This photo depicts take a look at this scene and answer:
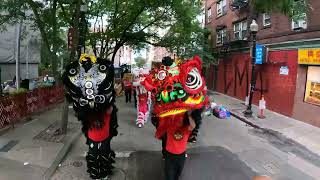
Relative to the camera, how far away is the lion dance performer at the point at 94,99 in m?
6.35

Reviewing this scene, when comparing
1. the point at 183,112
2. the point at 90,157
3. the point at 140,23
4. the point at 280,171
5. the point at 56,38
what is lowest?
the point at 280,171

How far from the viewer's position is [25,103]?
1285 cm

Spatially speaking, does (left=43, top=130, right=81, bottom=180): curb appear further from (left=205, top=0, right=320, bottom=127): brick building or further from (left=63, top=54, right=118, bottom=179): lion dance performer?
(left=205, top=0, right=320, bottom=127): brick building

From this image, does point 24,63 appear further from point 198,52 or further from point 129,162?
point 129,162

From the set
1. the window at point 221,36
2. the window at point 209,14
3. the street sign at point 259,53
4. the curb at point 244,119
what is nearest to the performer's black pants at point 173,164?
the curb at point 244,119

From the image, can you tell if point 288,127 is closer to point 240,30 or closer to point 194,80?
point 194,80

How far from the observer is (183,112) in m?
6.06

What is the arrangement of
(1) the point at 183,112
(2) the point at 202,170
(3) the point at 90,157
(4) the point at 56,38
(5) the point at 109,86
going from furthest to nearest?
(4) the point at 56,38 < (2) the point at 202,170 < (3) the point at 90,157 < (5) the point at 109,86 < (1) the point at 183,112

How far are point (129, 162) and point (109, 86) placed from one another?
8.57 ft

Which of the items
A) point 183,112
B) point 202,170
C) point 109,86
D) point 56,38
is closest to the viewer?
point 183,112

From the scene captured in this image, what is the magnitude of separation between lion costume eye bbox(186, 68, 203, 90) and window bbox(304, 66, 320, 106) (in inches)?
381

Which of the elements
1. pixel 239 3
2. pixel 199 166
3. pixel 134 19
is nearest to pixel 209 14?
pixel 239 3

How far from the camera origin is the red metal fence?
11.0m

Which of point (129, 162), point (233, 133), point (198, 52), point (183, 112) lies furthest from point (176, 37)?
point (183, 112)
